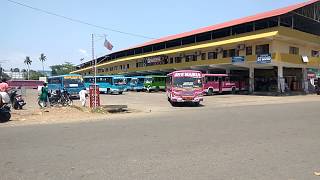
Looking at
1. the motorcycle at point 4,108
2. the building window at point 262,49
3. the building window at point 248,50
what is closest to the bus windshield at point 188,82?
the motorcycle at point 4,108

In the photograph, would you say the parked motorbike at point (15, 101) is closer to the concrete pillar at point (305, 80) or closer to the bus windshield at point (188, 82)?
the bus windshield at point (188, 82)

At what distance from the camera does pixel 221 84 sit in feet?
149

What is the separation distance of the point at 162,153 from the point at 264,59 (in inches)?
1387

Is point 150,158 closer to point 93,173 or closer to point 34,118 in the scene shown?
point 93,173

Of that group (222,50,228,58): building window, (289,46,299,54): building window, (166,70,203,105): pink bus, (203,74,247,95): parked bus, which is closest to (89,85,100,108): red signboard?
(166,70,203,105): pink bus

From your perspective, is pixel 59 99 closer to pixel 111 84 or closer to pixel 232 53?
pixel 111 84

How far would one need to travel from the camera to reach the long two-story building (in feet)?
141

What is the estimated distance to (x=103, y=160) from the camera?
7.71 metres

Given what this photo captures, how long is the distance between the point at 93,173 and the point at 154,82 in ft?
162

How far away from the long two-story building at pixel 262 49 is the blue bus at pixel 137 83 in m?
5.18

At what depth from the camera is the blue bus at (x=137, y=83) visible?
192 ft

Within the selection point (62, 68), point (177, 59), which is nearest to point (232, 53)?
point (177, 59)

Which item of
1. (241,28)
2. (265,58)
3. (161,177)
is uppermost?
(241,28)

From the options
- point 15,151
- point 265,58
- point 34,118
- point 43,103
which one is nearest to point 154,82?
point 265,58
